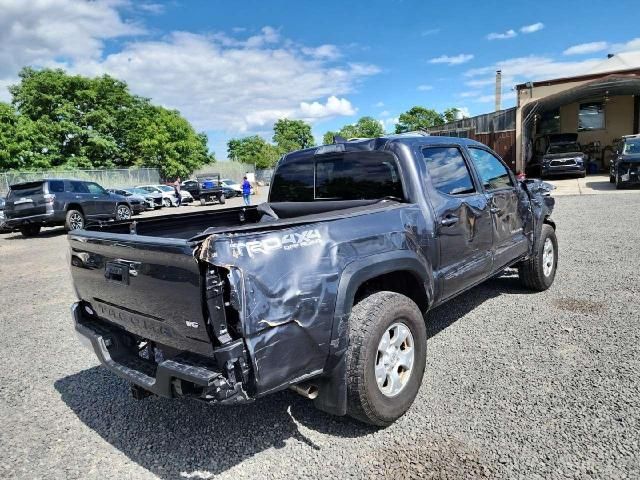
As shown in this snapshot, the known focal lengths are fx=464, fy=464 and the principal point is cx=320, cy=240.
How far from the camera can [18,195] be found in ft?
45.5

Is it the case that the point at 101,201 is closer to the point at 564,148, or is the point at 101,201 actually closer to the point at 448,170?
the point at 448,170

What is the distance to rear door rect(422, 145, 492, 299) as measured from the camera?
3604 mm

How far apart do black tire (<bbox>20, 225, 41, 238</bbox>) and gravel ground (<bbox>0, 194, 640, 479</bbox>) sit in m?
11.4

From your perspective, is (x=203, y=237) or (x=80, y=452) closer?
(x=203, y=237)

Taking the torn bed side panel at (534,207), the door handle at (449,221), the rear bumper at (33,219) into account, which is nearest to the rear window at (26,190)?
the rear bumper at (33,219)

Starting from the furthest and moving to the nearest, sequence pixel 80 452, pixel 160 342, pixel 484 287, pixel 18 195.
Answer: pixel 18 195, pixel 484 287, pixel 80 452, pixel 160 342

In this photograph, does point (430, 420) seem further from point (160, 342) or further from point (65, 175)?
point (65, 175)

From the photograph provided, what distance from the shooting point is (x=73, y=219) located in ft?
47.8

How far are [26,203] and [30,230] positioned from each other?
1.53 m

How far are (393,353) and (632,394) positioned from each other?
167 cm

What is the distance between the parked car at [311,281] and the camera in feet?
7.45

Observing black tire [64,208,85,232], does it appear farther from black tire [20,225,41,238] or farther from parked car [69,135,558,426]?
parked car [69,135,558,426]

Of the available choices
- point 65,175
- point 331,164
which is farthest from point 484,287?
point 65,175

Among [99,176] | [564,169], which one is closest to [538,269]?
[564,169]
